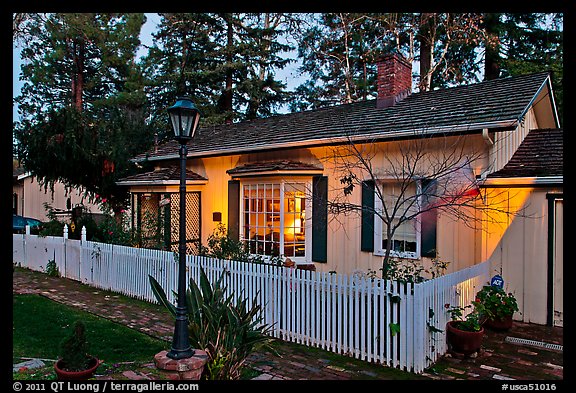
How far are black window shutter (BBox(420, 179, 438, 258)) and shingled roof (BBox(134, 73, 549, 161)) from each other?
1.20m

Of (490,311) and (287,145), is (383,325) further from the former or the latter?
(287,145)

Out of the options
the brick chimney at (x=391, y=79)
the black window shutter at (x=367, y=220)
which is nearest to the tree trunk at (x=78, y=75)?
the brick chimney at (x=391, y=79)

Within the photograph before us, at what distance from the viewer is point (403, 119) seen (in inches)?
372

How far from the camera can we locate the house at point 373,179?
26.5 ft

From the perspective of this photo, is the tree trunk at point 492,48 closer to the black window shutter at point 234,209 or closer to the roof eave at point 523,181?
the roof eave at point 523,181

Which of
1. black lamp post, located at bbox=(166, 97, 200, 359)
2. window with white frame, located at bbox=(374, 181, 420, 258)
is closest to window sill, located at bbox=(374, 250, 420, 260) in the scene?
window with white frame, located at bbox=(374, 181, 420, 258)

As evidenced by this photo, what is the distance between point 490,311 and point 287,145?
5.85 meters

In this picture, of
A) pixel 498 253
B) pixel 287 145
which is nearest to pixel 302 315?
pixel 498 253

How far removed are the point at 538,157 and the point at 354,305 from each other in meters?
5.44

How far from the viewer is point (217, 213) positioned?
12109mm

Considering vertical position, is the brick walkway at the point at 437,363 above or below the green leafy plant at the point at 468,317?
below

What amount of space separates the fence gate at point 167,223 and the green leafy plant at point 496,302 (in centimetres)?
783

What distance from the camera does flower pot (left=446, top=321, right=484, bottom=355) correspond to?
5883 millimetres

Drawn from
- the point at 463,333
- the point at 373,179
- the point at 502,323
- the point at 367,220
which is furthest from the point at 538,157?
the point at 463,333
